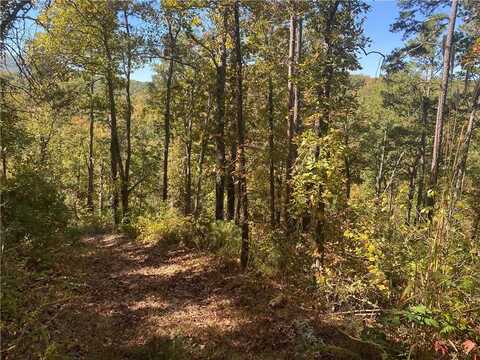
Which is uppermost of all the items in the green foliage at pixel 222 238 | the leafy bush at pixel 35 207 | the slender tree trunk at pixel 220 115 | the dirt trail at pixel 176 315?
the slender tree trunk at pixel 220 115

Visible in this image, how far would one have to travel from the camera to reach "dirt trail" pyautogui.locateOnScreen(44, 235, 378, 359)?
17.5ft

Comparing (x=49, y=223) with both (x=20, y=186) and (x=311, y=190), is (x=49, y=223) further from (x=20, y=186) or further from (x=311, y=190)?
(x=311, y=190)

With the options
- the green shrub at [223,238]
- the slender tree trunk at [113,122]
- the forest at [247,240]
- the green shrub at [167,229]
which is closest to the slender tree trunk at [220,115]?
the forest at [247,240]

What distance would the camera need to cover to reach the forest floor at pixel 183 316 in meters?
5.25

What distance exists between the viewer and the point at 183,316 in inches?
259

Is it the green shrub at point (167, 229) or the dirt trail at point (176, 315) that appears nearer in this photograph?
the dirt trail at point (176, 315)

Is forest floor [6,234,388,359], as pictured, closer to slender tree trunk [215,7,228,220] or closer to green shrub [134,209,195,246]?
green shrub [134,209,195,246]

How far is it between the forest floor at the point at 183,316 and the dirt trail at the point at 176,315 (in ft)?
0.05

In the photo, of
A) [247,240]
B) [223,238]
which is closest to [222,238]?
[223,238]

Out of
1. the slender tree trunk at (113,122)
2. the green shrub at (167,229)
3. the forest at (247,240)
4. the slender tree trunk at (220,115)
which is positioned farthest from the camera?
the slender tree trunk at (113,122)

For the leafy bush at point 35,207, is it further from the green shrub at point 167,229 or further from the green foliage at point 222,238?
the green foliage at point 222,238

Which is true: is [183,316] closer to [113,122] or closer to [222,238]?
[222,238]

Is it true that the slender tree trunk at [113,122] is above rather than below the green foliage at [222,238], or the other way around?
above

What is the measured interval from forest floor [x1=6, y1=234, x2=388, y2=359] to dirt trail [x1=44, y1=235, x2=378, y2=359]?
16 millimetres
